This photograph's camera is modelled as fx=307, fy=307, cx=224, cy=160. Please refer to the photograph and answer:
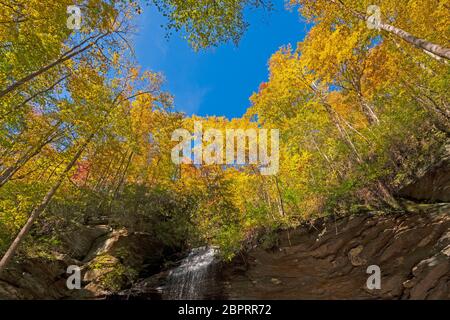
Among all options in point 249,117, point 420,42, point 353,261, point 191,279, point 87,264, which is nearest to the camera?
point 420,42

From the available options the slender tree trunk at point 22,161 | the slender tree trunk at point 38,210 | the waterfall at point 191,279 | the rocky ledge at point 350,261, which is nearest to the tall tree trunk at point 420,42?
the rocky ledge at point 350,261

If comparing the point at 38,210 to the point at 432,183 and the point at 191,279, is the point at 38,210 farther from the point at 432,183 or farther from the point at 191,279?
the point at 432,183

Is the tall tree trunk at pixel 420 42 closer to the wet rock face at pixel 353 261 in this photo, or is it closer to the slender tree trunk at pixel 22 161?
the wet rock face at pixel 353 261

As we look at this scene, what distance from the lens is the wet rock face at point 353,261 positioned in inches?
303

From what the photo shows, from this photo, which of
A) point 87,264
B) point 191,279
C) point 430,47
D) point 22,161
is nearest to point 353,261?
point 430,47

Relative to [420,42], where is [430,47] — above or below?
below

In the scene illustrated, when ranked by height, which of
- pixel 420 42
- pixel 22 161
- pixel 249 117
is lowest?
pixel 22 161

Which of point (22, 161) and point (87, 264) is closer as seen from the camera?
point (22, 161)

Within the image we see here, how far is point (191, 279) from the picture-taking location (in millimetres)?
12734

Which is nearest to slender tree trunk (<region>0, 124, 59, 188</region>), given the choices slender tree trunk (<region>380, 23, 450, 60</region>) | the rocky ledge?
the rocky ledge

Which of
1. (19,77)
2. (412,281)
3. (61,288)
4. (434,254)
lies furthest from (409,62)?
(61,288)

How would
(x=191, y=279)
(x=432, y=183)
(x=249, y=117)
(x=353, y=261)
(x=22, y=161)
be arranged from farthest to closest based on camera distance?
(x=249, y=117), (x=191, y=279), (x=353, y=261), (x=22, y=161), (x=432, y=183)

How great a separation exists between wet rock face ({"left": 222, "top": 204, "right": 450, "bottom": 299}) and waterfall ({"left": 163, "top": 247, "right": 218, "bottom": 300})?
932 mm

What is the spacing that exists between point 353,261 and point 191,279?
6625 mm
